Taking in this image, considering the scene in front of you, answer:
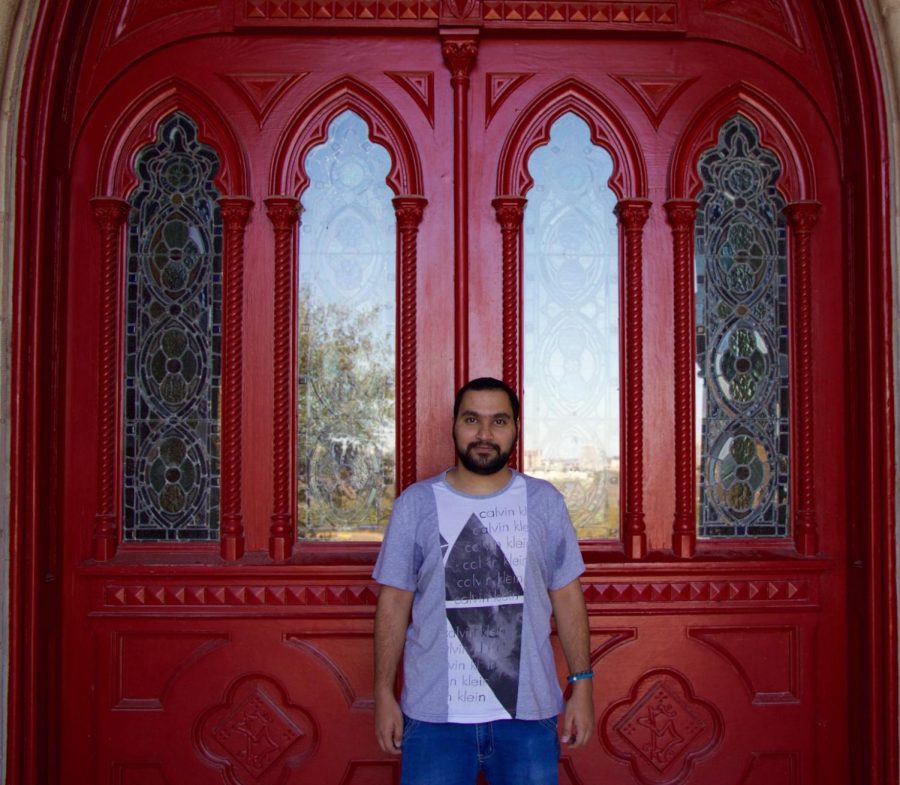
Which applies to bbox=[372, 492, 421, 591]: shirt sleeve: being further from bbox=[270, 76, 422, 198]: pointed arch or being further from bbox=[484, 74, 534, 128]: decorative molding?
bbox=[484, 74, 534, 128]: decorative molding

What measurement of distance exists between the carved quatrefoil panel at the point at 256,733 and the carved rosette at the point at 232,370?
49cm

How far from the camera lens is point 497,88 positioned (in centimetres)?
320

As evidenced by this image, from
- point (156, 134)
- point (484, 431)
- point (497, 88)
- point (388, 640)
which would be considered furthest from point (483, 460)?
point (156, 134)

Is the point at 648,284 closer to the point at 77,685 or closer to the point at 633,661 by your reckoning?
the point at 633,661

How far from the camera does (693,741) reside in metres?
3.12

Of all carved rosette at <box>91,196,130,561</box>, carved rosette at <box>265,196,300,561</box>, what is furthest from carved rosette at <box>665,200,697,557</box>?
carved rosette at <box>91,196,130,561</box>

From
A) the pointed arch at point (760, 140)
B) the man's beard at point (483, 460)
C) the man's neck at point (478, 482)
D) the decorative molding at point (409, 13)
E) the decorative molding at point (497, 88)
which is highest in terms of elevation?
the decorative molding at point (409, 13)

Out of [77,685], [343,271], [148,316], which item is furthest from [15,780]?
[343,271]

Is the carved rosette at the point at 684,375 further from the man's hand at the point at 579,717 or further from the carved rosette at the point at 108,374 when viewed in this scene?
the carved rosette at the point at 108,374

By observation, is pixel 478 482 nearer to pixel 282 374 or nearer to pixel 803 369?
pixel 282 374

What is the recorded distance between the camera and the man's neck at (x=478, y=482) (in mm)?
2488

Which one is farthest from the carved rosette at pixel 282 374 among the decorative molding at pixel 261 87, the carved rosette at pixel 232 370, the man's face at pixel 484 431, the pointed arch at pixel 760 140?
the pointed arch at pixel 760 140

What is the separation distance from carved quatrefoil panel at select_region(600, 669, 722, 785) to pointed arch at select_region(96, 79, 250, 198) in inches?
90.1

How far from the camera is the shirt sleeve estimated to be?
95.6 inches
